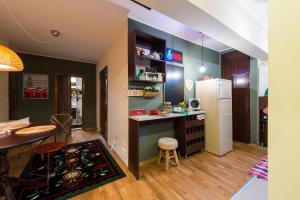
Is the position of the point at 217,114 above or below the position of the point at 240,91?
below

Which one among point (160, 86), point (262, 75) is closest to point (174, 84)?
point (160, 86)

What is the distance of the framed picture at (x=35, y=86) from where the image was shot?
3975mm

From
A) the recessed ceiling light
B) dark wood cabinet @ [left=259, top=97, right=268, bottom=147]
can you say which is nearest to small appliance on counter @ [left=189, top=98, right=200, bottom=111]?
Result: dark wood cabinet @ [left=259, top=97, right=268, bottom=147]

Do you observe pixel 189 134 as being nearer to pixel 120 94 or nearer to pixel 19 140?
pixel 120 94

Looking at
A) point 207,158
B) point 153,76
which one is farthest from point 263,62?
point 153,76

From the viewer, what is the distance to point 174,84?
9.66 ft

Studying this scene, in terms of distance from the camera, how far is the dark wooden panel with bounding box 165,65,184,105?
2.83 metres

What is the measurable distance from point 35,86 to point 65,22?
291 cm

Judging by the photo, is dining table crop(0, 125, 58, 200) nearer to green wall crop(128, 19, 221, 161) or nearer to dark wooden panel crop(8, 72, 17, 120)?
green wall crop(128, 19, 221, 161)

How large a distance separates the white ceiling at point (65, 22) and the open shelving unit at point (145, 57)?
48 cm

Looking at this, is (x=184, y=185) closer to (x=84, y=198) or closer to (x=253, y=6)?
(x=84, y=198)

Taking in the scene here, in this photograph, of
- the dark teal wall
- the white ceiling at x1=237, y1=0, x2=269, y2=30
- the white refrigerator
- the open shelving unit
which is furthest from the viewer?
the white refrigerator

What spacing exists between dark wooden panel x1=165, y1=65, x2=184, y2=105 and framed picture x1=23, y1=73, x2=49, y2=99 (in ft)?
13.5

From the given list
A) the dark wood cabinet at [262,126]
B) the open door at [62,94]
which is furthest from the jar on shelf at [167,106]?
the open door at [62,94]
